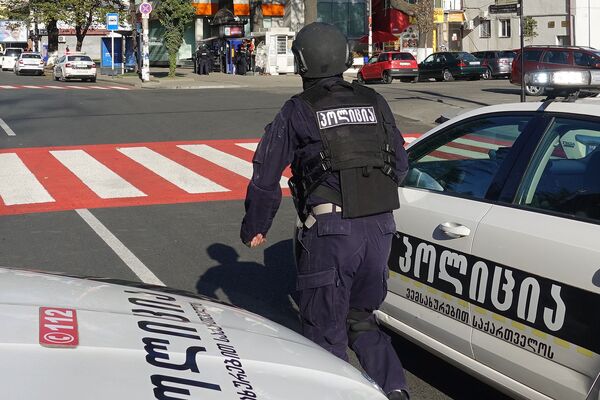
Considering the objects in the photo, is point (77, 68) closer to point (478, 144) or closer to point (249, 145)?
point (249, 145)

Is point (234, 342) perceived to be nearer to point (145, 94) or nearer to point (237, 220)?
point (237, 220)

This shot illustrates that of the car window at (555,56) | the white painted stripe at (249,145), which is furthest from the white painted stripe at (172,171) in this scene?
the car window at (555,56)

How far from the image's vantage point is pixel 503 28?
54625 mm

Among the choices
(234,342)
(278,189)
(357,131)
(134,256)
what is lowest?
(134,256)

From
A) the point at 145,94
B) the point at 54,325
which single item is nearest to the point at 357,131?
the point at 54,325

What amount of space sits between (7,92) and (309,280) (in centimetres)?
2766

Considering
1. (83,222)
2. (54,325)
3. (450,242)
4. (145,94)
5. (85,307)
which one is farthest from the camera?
(145,94)

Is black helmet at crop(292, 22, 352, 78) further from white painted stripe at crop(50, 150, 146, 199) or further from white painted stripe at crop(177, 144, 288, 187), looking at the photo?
white painted stripe at crop(177, 144, 288, 187)

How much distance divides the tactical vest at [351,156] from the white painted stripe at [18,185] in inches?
285

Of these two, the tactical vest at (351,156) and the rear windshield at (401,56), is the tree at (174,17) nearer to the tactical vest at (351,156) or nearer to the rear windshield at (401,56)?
the rear windshield at (401,56)

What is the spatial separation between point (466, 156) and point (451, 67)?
34.9 m

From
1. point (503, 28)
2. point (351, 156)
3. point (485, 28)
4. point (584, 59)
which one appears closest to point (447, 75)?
point (584, 59)

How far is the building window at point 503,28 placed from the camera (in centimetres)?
5394

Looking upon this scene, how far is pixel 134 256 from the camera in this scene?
24.1 ft
